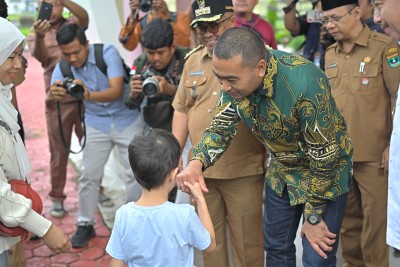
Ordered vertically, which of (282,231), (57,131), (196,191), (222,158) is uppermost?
(196,191)

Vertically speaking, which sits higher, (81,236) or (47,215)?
(81,236)

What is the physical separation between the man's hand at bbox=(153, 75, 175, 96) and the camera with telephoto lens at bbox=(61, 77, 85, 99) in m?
0.59

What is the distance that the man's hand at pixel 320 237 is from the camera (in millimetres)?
2467

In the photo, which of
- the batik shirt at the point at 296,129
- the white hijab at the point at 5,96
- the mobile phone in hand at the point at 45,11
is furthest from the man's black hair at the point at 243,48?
the mobile phone in hand at the point at 45,11

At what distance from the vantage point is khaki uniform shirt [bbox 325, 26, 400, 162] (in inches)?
120

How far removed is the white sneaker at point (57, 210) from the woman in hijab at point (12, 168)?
209cm

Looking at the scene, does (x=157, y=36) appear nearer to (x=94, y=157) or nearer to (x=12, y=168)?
(x=94, y=157)

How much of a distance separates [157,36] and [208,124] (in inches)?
38.6

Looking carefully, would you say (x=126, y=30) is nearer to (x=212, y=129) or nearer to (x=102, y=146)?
(x=102, y=146)

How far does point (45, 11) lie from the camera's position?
424 cm

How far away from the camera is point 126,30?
4617mm

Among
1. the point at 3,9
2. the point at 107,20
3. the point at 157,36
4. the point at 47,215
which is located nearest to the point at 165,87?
the point at 157,36

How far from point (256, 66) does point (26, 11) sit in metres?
16.5

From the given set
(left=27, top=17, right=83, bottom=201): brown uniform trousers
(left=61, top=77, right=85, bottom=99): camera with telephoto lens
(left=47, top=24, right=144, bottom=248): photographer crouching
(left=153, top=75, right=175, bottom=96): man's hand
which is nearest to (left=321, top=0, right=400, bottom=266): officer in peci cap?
(left=153, top=75, right=175, bottom=96): man's hand
